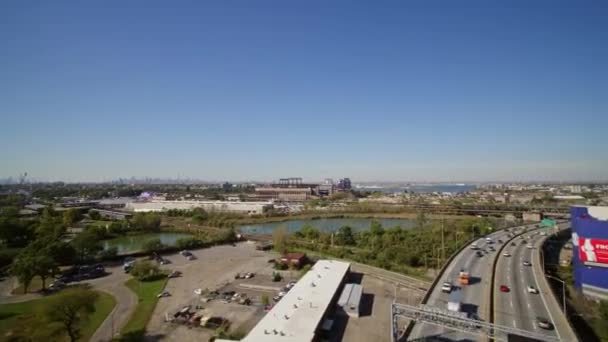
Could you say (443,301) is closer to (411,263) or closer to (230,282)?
(411,263)

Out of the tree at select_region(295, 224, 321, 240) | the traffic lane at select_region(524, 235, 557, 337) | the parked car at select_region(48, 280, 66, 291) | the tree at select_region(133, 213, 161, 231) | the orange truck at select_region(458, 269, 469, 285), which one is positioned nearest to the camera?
the traffic lane at select_region(524, 235, 557, 337)

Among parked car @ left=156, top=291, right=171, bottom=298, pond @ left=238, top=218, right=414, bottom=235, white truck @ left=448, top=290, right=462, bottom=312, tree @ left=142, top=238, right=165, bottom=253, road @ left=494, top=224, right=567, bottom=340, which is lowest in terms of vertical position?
pond @ left=238, top=218, right=414, bottom=235

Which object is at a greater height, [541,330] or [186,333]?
[541,330]

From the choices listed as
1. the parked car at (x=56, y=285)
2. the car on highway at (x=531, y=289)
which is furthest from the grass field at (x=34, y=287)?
the car on highway at (x=531, y=289)

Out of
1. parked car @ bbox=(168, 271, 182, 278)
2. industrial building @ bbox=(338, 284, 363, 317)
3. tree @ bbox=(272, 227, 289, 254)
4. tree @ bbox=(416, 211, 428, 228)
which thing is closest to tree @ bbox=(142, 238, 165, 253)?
parked car @ bbox=(168, 271, 182, 278)

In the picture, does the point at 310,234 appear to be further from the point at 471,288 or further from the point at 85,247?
the point at 85,247

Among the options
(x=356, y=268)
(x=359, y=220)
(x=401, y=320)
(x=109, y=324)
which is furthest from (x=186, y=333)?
(x=359, y=220)

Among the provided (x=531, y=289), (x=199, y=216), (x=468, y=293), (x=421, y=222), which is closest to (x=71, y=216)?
(x=199, y=216)

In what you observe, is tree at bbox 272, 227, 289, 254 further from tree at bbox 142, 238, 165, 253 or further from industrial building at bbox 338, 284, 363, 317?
industrial building at bbox 338, 284, 363, 317

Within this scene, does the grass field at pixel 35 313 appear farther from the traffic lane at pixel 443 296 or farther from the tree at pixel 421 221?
the tree at pixel 421 221
